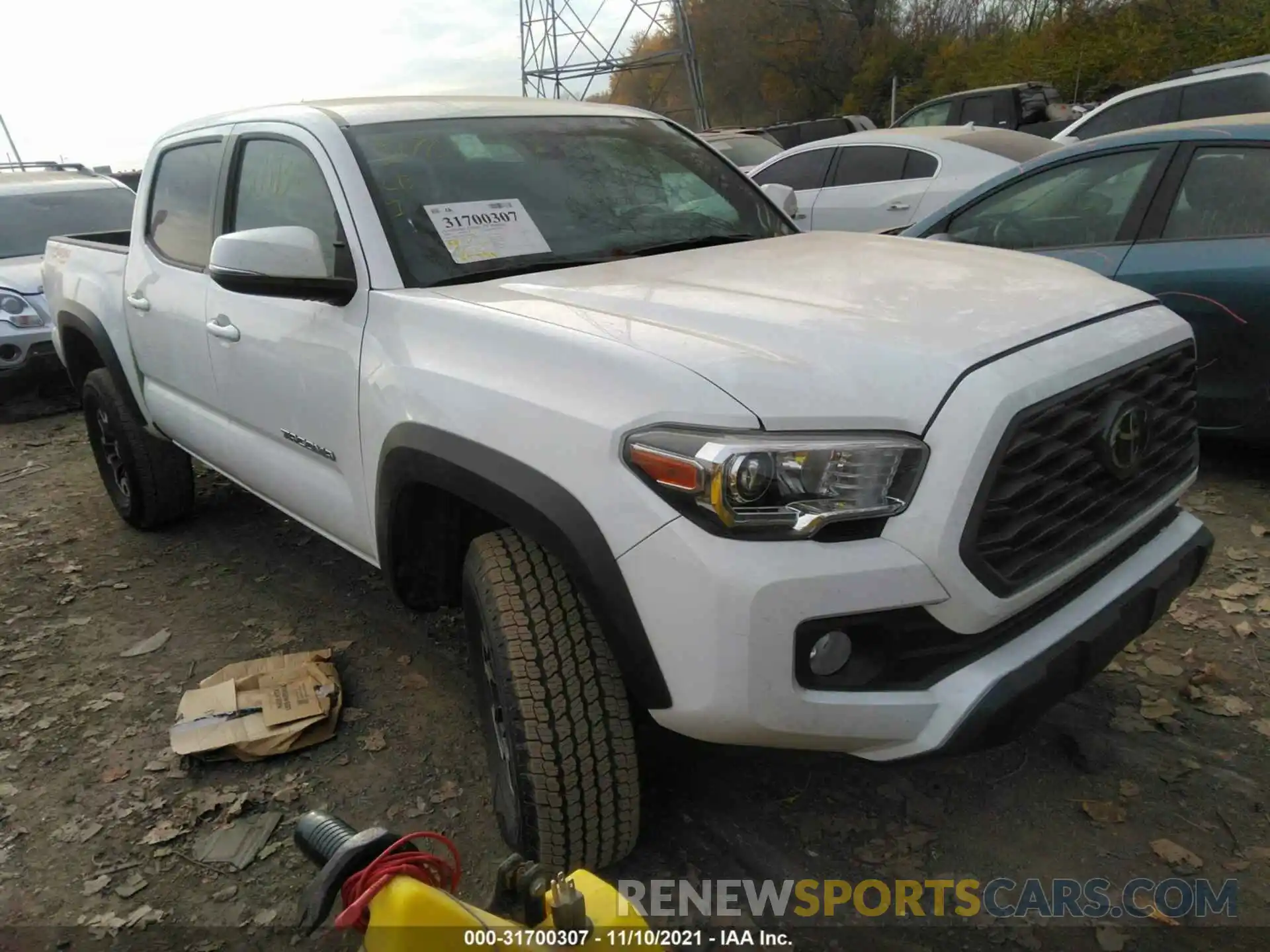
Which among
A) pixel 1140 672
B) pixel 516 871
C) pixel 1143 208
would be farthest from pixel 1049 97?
pixel 516 871

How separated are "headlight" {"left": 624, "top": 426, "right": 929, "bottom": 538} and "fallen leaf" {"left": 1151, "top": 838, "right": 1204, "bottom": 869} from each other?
1.17 meters

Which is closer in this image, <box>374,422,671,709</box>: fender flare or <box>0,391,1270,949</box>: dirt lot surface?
<box>374,422,671,709</box>: fender flare

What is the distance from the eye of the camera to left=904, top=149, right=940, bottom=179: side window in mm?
7414

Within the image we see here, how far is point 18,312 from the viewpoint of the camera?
685 cm

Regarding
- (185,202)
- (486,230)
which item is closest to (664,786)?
(486,230)

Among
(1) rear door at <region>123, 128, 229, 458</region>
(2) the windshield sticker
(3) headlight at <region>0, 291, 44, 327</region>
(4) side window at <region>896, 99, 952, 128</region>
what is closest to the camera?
(2) the windshield sticker

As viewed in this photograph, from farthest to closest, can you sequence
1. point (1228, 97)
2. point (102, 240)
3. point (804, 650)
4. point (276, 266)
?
point (1228, 97) < point (102, 240) < point (276, 266) < point (804, 650)

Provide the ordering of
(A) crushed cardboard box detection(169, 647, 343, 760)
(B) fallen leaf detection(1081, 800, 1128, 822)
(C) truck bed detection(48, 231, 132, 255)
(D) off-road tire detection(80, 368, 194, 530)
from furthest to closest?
(C) truck bed detection(48, 231, 132, 255) < (D) off-road tire detection(80, 368, 194, 530) < (A) crushed cardboard box detection(169, 647, 343, 760) < (B) fallen leaf detection(1081, 800, 1128, 822)

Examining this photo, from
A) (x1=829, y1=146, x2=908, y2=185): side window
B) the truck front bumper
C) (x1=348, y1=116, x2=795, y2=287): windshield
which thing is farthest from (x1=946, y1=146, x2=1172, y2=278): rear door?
(x1=829, y1=146, x2=908, y2=185): side window

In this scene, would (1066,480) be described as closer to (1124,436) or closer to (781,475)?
(1124,436)

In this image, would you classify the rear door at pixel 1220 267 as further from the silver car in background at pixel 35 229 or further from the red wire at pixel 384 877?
the silver car in background at pixel 35 229

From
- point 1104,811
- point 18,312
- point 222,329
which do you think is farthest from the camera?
point 18,312

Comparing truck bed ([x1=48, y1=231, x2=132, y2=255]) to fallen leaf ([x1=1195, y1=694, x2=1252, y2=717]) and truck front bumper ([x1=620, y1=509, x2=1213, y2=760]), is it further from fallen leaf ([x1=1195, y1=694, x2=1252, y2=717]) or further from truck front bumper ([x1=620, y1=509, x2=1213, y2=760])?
fallen leaf ([x1=1195, y1=694, x2=1252, y2=717])

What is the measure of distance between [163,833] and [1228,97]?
774cm
